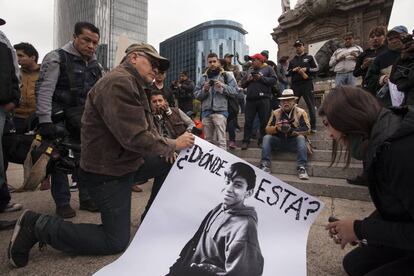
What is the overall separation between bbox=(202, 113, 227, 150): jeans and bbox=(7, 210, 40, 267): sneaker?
3.29 m

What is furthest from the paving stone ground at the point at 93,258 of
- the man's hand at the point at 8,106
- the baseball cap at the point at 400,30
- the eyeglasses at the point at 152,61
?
the baseball cap at the point at 400,30

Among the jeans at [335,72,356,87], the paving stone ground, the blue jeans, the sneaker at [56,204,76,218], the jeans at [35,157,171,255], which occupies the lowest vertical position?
the paving stone ground

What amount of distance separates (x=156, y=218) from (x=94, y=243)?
0.43 metres

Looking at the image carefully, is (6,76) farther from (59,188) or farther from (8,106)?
(59,188)

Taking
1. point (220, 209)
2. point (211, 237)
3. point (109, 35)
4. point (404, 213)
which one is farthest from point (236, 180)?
point (109, 35)

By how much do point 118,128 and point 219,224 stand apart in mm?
876

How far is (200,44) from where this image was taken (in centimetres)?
7581

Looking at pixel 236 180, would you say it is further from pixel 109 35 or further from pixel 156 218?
pixel 109 35

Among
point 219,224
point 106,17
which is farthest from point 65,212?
point 106,17

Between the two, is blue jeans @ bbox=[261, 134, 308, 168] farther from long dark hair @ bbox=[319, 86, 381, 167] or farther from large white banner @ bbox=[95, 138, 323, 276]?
long dark hair @ bbox=[319, 86, 381, 167]

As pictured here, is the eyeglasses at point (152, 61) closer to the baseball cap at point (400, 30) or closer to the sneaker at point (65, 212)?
the sneaker at point (65, 212)

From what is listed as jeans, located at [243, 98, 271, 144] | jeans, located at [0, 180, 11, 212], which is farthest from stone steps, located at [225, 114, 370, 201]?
jeans, located at [0, 180, 11, 212]

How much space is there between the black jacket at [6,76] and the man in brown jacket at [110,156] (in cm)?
107

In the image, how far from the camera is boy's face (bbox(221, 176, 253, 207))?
6.63 feet
